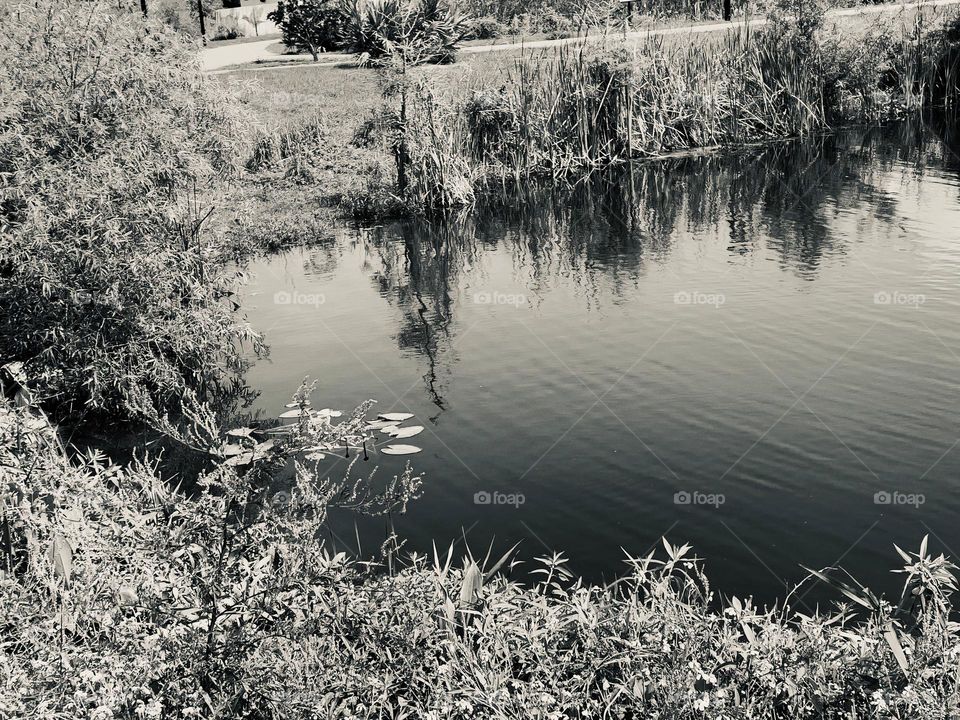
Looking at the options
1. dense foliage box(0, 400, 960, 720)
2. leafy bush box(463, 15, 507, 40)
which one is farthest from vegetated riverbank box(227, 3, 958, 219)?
dense foliage box(0, 400, 960, 720)

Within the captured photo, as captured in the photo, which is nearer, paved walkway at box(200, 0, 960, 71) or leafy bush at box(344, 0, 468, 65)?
leafy bush at box(344, 0, 468, 65)

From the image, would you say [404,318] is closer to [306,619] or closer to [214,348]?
[214,348]

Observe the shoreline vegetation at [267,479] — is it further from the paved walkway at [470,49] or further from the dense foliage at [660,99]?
the paved walkway at [470,49]

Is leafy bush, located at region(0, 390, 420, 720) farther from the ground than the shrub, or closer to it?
closer to it

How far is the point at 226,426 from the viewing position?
1147cm

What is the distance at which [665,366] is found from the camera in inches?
468

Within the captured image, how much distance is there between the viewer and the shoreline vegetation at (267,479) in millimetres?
4938

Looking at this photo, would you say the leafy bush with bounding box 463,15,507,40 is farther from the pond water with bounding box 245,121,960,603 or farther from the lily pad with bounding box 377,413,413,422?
the lily pad with bounding box 377,413,413,422

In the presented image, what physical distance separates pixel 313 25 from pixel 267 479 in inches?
1186

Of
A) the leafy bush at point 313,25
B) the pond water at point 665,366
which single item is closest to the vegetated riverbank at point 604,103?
the pond water at point 665,366

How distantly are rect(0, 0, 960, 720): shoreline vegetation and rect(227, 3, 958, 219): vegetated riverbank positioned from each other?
95 millimetres

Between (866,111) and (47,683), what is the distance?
29.6m

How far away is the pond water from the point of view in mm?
8484

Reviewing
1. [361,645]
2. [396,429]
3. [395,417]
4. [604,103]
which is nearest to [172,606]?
[361,645]
